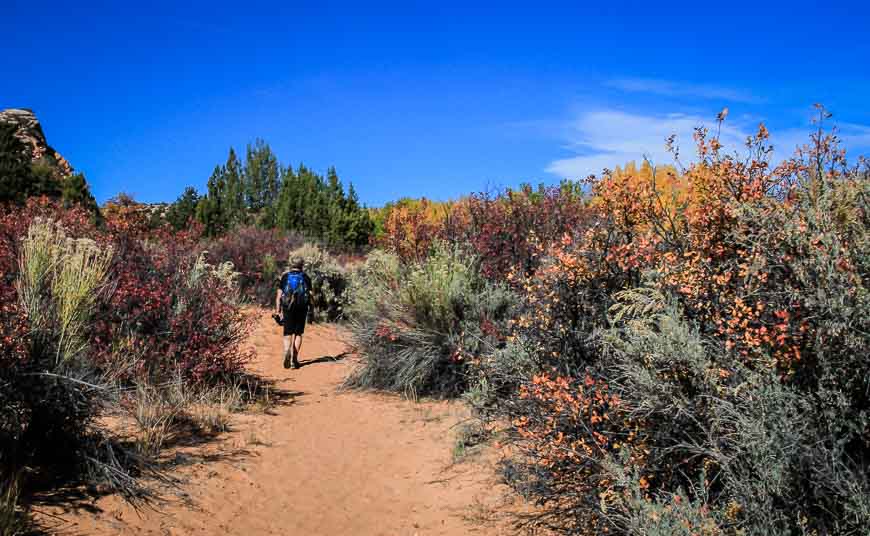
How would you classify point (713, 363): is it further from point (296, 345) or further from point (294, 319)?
point (296, 345)

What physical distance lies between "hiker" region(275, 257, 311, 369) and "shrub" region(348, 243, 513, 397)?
1907mm

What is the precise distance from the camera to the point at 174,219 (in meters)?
30.2

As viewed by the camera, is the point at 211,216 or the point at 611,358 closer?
the point at 611,358

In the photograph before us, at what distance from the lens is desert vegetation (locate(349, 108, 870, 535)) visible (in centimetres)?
265

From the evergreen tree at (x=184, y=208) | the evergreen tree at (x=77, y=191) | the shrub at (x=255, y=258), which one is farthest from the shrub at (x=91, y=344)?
the evergreen tree at (x=184, y=208)

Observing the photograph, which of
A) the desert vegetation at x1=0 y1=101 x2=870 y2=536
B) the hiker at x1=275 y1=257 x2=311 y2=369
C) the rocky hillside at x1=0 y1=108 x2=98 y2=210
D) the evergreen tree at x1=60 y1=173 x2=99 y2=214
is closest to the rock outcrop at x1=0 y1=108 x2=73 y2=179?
the rocky hillside at x1=0 y1=108 x2=98 y2=210

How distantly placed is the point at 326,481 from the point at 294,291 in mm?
5054

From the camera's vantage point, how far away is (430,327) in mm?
7984

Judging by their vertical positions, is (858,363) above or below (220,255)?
below

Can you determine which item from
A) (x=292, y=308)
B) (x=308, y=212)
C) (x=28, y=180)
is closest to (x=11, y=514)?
(x=292, y=308)

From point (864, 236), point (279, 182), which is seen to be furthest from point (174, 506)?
point (279, 182)

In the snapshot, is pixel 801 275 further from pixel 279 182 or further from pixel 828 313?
pixel 279 182

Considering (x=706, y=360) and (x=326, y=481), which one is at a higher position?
(x=706, y=360)

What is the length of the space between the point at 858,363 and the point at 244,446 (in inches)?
203
